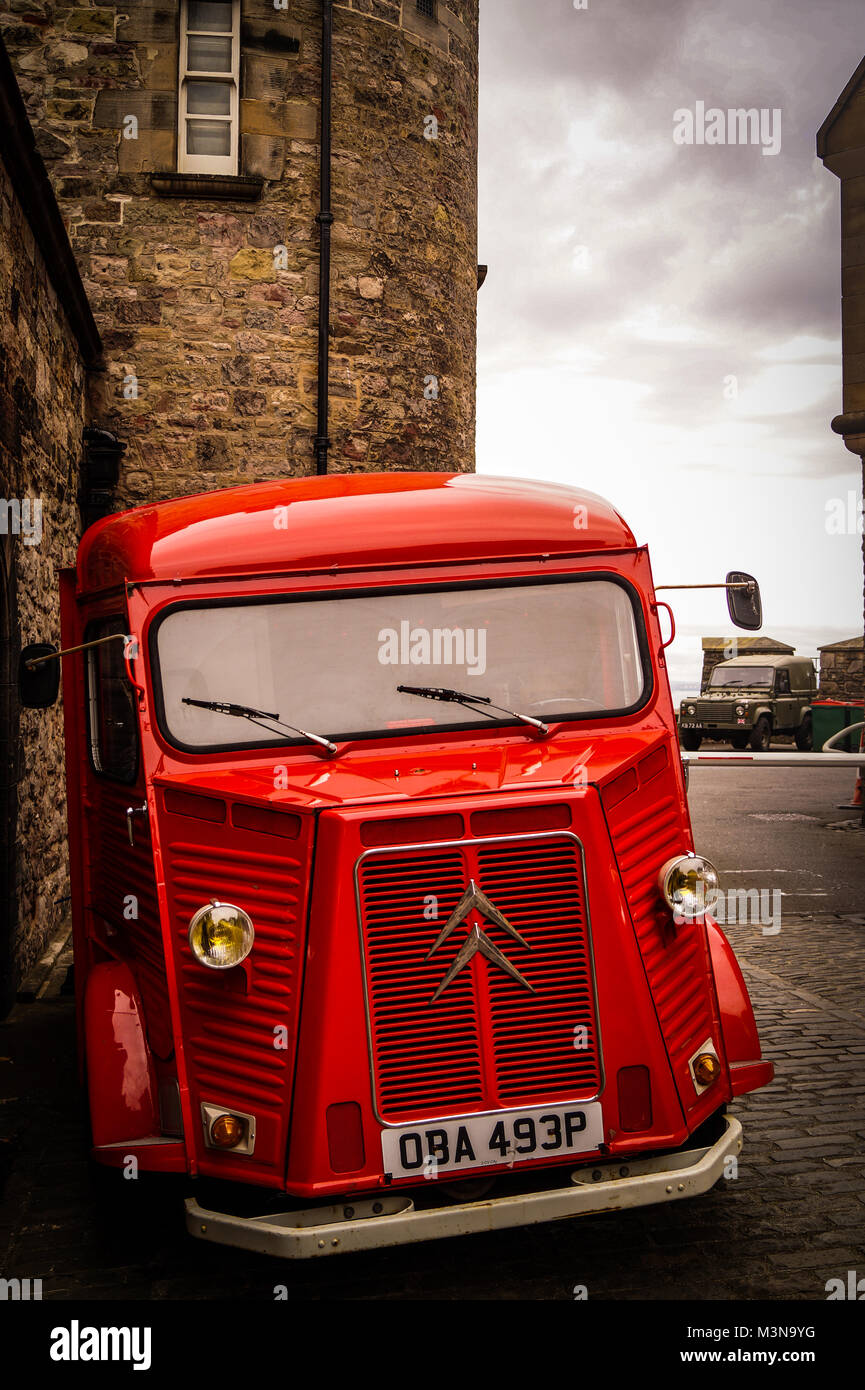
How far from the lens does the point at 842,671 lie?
25.5m

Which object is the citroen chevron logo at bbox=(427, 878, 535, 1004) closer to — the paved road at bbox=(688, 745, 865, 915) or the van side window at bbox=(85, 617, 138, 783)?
the van side window at bbox=(85, 617, 138, 783)

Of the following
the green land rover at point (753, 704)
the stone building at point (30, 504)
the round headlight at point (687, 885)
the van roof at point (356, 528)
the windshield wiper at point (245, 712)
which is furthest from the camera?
the green land rover at point (753, 704)

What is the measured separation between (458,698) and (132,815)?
117 centimetres

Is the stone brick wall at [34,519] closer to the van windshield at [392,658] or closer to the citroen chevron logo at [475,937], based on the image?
the van windshield at [392,658]

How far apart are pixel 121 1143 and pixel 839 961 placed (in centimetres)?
566

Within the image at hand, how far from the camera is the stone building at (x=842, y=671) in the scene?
82.5 feet

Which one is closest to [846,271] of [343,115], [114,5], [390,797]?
[343,115]

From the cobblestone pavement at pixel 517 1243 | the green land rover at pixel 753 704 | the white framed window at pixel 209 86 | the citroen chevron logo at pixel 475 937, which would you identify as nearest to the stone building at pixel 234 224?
the white framed window at pixel 209 86

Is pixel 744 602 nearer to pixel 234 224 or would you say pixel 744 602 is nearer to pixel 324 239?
pixel 324 239

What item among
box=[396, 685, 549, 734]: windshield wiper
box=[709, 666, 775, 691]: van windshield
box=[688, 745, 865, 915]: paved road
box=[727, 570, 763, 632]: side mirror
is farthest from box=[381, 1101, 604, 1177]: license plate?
box=[709, 666, 775, 691]: van windshield

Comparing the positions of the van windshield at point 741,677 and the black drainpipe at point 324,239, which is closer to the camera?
the black drainpipe at point 324,239

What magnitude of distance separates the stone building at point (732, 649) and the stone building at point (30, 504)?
20.9 m

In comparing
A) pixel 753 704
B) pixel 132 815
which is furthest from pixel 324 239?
pixel 753 704

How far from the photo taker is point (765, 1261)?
3.68m
